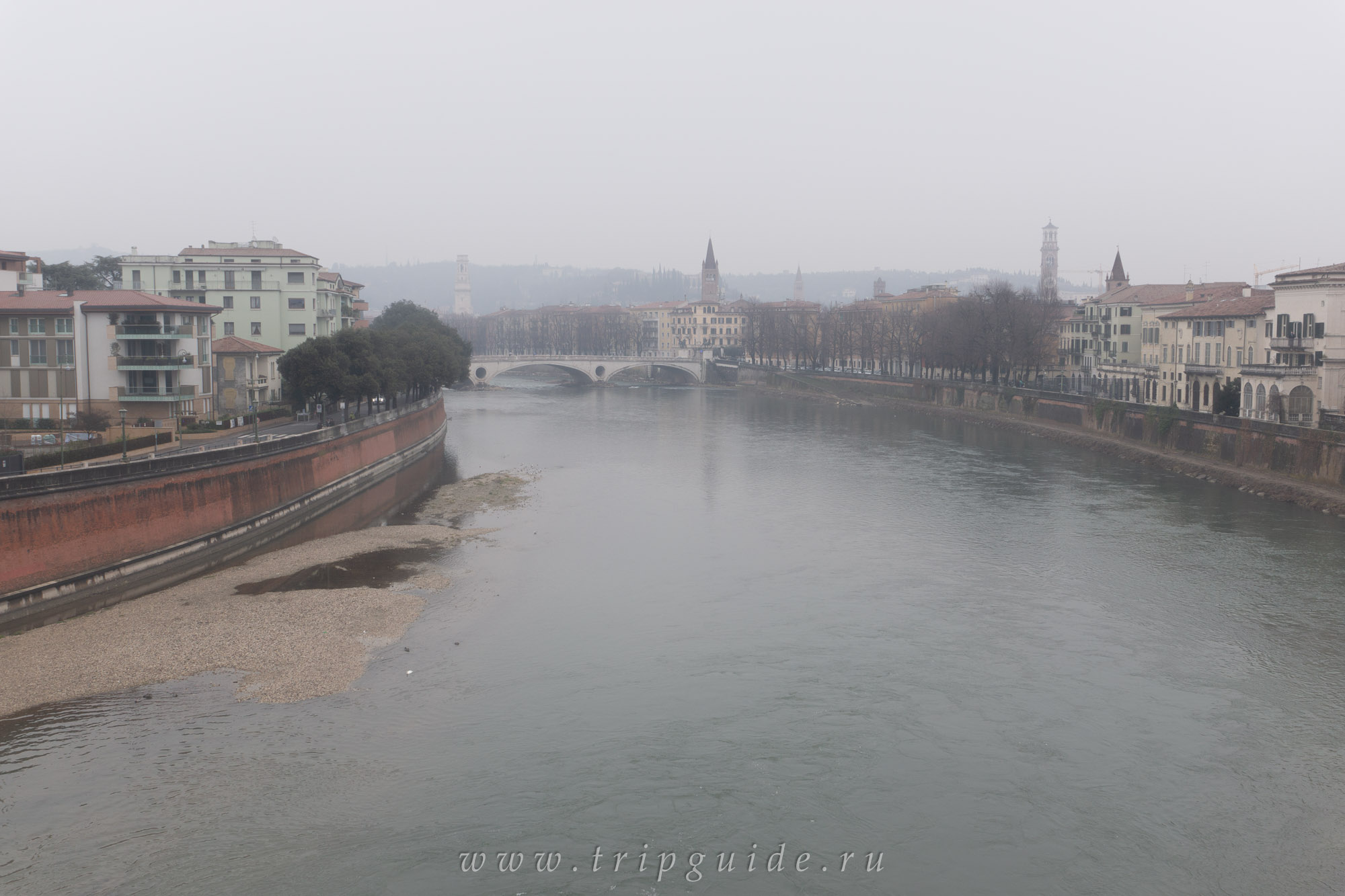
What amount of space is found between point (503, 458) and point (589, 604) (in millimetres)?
23909

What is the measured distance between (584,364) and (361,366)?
2265 inches

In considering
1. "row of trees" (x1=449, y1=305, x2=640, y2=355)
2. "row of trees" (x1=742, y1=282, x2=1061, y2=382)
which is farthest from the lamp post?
Answer: "row of trees" (x1=449, y1=305, x2=640, y2=355)

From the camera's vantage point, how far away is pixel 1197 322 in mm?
46438

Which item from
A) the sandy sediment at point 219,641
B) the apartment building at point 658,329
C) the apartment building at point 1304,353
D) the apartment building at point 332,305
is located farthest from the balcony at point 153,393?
the apartment building at point 658,329

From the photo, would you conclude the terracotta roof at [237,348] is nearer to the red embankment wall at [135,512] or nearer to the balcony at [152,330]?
the balcony at [152,330]

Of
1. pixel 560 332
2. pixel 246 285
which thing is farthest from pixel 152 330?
pixel 560 332

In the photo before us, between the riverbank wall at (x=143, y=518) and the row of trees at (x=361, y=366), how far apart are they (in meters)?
4.23

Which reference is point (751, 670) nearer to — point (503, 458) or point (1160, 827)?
point (1160, 827)

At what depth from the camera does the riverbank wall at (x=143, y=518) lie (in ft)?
63.3

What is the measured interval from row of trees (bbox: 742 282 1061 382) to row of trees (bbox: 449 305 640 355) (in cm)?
1882

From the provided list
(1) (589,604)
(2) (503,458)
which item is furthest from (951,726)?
(2) (503,458)

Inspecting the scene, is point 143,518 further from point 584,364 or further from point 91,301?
point 584,364

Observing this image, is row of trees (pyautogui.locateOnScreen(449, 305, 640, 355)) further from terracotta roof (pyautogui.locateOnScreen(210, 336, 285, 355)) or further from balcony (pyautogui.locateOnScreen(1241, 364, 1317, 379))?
balcony (pyautogui.locateOnScreen(1241, 364, 1317, 379))

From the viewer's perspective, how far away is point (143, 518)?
22391 mm
